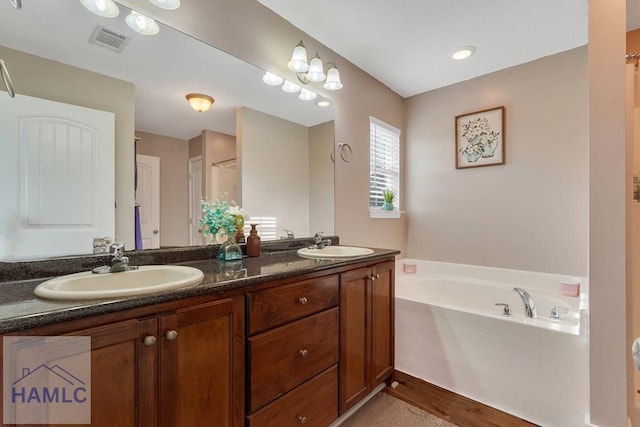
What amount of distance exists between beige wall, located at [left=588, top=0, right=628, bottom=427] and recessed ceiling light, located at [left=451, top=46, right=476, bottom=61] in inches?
37.3

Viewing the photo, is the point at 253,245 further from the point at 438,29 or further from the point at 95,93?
the point at 438,29

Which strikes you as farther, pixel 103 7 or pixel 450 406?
pixel 450 406

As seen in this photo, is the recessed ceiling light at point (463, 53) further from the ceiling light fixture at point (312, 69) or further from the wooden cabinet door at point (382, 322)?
the wooden cabinet door at point (382, 322)

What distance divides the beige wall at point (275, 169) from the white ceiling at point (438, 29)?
73 cm

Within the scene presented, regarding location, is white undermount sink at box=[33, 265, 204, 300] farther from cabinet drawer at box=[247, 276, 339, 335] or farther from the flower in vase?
the flower in vase

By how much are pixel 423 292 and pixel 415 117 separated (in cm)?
185

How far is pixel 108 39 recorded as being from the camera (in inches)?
49.4

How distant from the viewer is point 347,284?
1.54 meters

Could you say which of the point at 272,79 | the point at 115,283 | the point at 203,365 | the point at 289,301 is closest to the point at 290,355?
the point at 289,301

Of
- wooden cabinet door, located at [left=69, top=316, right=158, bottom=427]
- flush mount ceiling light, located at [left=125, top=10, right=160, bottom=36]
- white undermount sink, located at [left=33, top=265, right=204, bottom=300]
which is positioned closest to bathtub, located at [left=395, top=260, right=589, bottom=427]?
white undermount sink, located at [left=33, top=265, right=204, bottom=300]

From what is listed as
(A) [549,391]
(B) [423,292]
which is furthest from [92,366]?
(B) [423,292]

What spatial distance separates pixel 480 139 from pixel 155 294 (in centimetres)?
288

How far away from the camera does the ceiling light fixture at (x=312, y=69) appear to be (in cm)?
189

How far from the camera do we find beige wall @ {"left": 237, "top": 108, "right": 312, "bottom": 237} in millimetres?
1774
